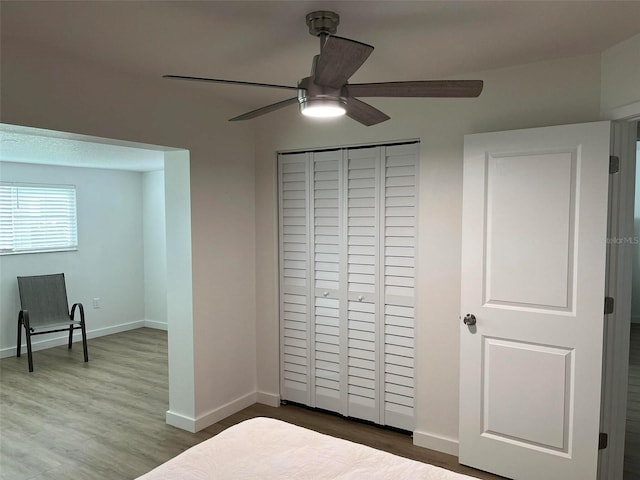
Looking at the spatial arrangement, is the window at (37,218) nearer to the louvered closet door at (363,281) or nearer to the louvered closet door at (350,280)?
the louvered closet door at (350,280)

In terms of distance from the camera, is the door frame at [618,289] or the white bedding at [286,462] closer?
the white bedding at [286,462]

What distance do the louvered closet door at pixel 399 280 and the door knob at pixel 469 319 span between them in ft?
1.46

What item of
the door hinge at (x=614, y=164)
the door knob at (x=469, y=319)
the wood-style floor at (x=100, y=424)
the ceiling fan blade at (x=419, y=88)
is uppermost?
the ceiling fan blade at (x=419, y=88)

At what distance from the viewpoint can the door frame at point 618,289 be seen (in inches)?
93.7

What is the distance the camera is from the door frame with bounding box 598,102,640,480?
2381 millimetres

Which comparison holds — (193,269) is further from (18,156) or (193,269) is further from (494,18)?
(18,156)

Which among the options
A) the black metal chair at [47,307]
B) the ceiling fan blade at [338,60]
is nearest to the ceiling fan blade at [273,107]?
the ceiling fan blade at [338,60]

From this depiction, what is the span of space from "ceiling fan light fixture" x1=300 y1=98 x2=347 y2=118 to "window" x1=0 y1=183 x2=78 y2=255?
15.3 ft

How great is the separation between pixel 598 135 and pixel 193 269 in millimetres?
2585

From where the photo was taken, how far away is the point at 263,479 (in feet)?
5.53

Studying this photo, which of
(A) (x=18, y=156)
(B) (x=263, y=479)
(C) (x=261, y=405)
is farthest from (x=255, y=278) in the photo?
(A) (x=18, y=156)

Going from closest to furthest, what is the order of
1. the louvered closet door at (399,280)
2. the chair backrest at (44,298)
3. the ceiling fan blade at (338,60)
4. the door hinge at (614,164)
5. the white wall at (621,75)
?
the ceiling fan blade at (338,60)
the white wall at (621,75)
the door hinge at (614,164)
the louvered closet door at (399,280)
the chair backrest at (44,298)

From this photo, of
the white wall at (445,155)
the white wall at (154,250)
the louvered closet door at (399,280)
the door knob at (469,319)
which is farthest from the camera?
the white wall at (154,250)

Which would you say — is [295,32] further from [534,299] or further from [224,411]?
[224,411]
